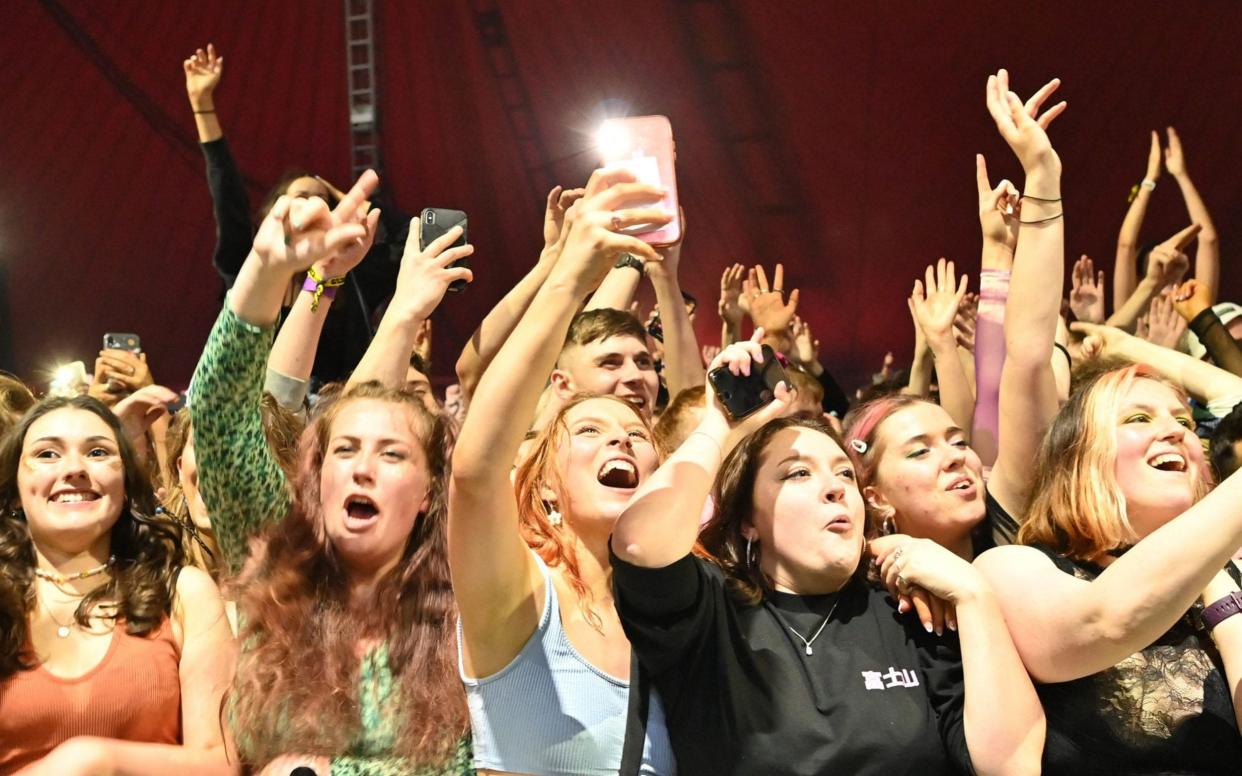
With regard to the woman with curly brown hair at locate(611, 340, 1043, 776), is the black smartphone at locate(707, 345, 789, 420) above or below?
above

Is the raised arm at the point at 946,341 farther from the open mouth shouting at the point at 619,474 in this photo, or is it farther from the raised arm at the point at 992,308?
the open mouth shouting at the point at 619,474

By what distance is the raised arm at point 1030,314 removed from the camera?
7.41ft

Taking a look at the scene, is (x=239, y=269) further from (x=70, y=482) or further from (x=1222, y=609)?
(x=1222, y=609)

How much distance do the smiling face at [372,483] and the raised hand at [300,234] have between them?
1.24 feet

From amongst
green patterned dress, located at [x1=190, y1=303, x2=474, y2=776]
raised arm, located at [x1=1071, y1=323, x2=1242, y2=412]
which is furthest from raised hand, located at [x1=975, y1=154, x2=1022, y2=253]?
green patterned dress, located at [x1=190, y1=303, x2=474, y2=776]

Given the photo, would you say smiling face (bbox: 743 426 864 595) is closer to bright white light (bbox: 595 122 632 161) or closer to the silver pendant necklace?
the silver pendant necklace

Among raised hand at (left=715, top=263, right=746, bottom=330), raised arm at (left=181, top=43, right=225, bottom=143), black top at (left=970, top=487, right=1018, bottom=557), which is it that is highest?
raised arm at (left=181, top=43, right=225, bottom=143)

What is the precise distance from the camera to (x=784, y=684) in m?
1.85

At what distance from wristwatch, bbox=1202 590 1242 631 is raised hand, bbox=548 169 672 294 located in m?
1.04

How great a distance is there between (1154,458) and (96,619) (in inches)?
70.5

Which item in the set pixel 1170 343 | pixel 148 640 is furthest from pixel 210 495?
pixel 1170 343

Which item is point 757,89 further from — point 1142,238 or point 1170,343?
point 1170,343

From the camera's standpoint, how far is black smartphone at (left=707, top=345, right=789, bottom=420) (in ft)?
6.30

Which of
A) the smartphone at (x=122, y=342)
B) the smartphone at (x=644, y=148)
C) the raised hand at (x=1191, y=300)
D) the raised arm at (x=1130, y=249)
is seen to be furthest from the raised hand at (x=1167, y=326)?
the smartphone at (x=122, y=342)
